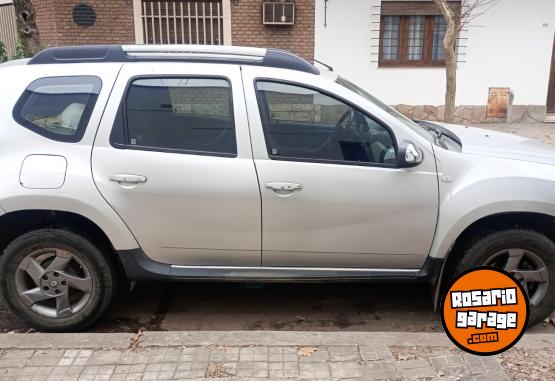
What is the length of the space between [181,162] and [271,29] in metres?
8.84

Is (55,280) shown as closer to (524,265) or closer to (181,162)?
(181,162)

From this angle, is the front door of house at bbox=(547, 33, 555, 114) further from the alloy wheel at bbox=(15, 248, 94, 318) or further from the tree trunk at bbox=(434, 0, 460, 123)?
the alloy wheel at bbox=(15, 248, 94, 318)

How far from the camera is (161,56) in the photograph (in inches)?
137

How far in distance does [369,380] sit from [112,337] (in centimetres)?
151

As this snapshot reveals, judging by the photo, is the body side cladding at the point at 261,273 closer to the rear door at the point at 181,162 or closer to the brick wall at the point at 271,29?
the rear door at the point at 181,162

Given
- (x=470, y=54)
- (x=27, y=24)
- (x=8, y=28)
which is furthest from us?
(x=8, y=28)

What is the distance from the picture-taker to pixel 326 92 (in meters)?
3.38

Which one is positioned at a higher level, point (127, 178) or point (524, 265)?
point (127, 178)

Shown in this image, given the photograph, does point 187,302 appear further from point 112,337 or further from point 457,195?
point 457,195

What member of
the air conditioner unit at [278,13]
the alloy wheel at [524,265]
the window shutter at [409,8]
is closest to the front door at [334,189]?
the alloy wheel at [524,265]

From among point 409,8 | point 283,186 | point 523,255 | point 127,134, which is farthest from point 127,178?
point 409,8

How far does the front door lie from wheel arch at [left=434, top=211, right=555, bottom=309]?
8.4 inches

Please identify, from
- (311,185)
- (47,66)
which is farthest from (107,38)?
(311,185)
